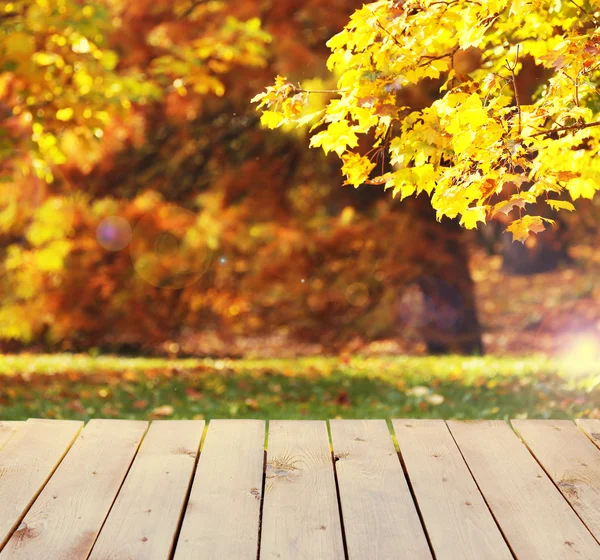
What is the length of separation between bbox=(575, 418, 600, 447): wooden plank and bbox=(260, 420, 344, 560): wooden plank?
1.16m

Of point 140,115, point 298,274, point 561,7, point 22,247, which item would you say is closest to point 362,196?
point 298,274

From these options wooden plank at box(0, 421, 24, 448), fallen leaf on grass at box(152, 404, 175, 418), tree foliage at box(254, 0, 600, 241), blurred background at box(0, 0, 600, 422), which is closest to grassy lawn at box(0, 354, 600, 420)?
fallen leaf on grass at box(152, 404, 175, 418)

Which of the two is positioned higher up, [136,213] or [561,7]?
[561,7]

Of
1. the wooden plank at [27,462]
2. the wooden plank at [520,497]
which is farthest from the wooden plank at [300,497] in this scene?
the wooden plank at [27,462]

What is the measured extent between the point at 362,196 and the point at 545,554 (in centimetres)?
878

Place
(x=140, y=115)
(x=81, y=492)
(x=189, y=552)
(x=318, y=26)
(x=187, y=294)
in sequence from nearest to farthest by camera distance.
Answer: (x=189, y=552), (x=81, y=492), (x=318, y=26), (x=140, y=115), (x=187, y=294)

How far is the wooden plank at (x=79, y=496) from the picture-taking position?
255 cm

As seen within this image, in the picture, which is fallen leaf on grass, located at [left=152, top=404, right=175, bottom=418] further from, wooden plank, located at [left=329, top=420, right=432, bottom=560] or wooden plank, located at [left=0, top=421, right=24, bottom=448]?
wooden plank, located at [left=329, top=420, right=432, bottom=560]

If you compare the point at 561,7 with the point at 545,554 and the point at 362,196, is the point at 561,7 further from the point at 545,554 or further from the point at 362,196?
the point at 362,196

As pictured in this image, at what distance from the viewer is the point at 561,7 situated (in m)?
3.55

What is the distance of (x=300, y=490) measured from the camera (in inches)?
118

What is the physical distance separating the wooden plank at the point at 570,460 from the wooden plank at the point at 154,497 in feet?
4.46

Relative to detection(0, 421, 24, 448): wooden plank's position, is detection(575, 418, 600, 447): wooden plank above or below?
above

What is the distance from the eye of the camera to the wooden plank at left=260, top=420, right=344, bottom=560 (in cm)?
256
